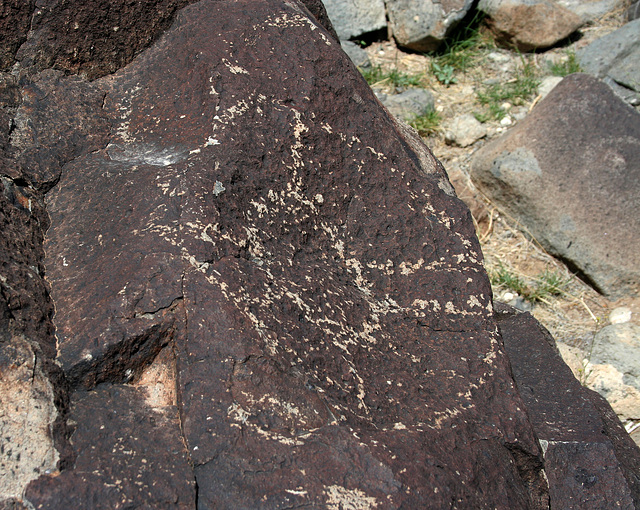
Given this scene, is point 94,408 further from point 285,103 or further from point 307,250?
point 285,103

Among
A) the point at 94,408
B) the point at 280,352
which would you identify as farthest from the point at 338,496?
Answer: the point at 94,408

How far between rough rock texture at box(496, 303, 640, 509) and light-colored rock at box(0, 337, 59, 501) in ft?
3.23

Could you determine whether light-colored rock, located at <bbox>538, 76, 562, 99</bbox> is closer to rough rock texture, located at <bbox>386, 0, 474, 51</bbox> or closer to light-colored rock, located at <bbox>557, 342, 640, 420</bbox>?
rough rock texture, located at <bbox>386, 0, 474, 51</bbox>

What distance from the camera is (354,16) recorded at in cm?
375

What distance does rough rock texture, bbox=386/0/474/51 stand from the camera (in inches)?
142

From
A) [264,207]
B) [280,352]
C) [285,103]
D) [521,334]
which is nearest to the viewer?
[280,352]

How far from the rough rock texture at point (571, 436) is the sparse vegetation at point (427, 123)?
1786 millimetres

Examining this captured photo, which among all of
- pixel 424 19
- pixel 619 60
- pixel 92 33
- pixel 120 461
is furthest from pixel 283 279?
pixel 619 60

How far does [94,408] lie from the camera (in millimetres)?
944

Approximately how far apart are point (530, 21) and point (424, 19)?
61 cm

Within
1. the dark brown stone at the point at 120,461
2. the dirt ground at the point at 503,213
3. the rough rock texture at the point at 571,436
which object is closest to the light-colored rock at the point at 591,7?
the dirt ground at the point at 503,213

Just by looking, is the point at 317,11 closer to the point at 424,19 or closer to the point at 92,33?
the point at 92,33

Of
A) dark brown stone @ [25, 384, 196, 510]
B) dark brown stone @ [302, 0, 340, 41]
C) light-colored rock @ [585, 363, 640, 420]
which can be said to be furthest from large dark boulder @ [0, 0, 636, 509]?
light-colored rock @ [585, 363, 640, 420]

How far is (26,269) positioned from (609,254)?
234cm
